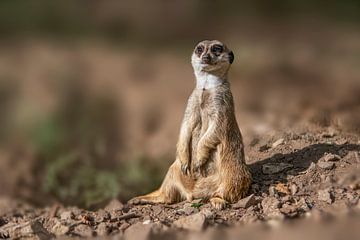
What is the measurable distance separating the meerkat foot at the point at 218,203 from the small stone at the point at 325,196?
58cm

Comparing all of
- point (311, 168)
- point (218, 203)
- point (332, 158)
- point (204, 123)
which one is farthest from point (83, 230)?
point (332, 158)

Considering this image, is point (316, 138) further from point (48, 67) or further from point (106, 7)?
point (106, 7)

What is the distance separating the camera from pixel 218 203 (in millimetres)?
4043

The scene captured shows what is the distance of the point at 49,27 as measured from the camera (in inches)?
481

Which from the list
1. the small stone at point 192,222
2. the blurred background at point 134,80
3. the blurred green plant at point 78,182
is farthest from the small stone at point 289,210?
the blurred green plant at point 78,182

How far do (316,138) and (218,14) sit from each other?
28.8ft

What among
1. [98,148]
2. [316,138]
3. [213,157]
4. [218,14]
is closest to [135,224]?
[213,157]

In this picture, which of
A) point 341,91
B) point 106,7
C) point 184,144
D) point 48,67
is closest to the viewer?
point 184,144

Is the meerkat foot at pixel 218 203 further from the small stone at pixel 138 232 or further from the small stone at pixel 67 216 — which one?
the small stone at pixel 67 216

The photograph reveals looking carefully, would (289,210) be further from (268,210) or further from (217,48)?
(217,48)

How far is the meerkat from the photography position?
4.18 m

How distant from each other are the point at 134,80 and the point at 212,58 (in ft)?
19.6

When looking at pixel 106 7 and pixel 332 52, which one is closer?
pixel 332 52

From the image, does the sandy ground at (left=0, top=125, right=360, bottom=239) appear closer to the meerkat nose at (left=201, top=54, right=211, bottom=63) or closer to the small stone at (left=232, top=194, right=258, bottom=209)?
the small stone at (left=232, top=194, right=258, bottom=209)
